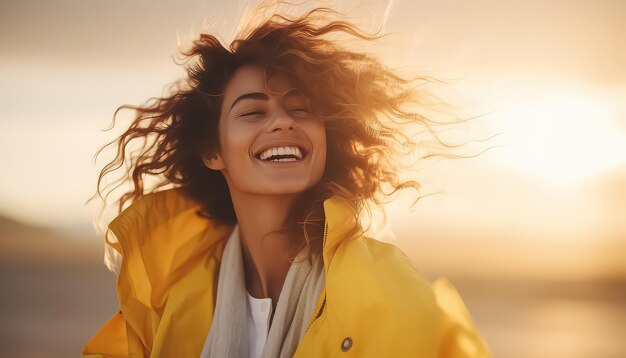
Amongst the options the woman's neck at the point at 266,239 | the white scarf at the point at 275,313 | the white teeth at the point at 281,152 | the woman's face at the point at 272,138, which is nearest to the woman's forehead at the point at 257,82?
the woman's face at the point at 272,138

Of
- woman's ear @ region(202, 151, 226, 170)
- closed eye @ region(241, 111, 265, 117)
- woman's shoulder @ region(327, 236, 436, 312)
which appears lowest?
woman's shoulder @ region(327, 236, 436, 312)

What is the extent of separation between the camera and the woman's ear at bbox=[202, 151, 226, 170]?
211cm

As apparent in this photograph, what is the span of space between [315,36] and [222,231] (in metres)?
0.72

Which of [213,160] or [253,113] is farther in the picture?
[213,160]

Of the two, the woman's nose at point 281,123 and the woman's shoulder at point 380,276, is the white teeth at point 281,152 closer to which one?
the woman's nose at point 281,123

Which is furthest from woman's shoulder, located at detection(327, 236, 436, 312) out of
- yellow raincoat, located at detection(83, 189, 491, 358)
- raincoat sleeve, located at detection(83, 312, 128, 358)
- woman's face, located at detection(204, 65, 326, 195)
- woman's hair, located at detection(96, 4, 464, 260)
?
raincoat sleeve, located at detection(83, 312, 128, 358)

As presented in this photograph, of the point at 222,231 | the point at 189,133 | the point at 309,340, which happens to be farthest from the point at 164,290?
the point at 309,340

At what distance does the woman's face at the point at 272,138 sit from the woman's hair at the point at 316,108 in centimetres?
4

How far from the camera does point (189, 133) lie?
221 cm

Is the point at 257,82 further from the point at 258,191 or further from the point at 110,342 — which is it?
the point at 110,342

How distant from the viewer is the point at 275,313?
1889 mm

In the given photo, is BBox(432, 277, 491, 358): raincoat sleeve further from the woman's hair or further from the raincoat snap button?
the woman's hair

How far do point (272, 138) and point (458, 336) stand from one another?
0.74 m

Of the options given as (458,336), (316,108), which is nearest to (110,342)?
(316,108)
